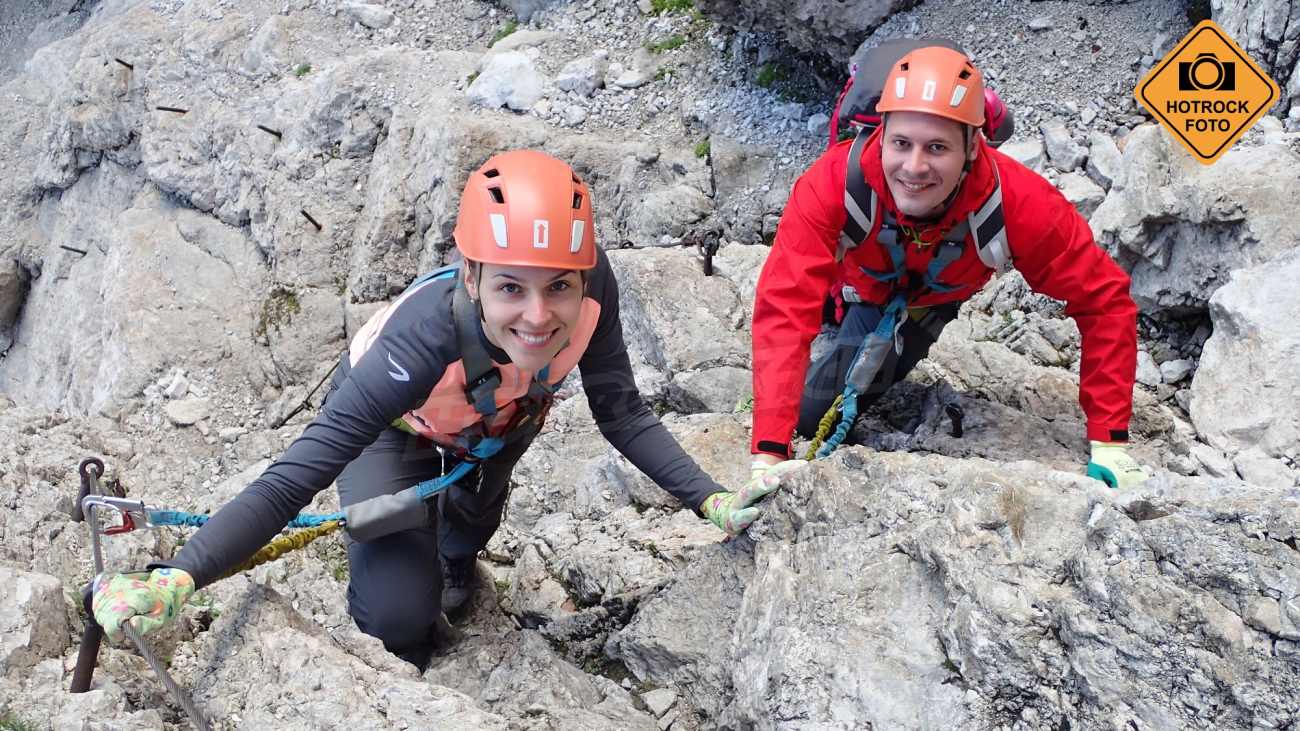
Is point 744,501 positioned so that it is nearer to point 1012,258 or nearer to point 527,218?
point 527,218

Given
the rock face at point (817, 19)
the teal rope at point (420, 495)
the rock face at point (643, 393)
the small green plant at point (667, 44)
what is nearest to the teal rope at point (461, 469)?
the teal rope at point (420, 495)

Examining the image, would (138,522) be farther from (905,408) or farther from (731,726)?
(905,408)

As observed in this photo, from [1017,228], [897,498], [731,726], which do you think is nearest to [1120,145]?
[1017,228]

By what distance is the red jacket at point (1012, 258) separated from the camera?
556 cm

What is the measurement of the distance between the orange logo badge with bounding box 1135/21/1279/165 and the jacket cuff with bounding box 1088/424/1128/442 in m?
3.06

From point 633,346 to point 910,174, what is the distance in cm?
465

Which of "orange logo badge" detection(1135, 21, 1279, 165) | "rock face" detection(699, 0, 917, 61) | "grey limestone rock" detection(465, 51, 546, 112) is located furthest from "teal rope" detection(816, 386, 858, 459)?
"grey limestone rock" detection(465, 51, 546, 112)

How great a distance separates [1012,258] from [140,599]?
15.6ft

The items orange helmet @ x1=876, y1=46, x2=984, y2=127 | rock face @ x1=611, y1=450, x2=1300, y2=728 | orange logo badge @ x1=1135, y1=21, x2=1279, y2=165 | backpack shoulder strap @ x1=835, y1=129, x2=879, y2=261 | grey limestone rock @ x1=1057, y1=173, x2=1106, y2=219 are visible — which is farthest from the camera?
grey limestone rock @ x1=1057, y1=173, x2=1106, y2=219

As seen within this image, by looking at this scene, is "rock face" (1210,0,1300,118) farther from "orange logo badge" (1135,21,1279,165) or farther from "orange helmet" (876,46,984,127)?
"orange helmet" (876,46,984,127)

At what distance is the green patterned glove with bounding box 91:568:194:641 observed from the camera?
3.86 meters

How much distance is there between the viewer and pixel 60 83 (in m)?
18.2

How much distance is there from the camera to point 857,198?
18.5 feet

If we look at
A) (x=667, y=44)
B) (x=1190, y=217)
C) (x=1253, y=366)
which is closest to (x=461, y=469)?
(x=1253, y=366)
